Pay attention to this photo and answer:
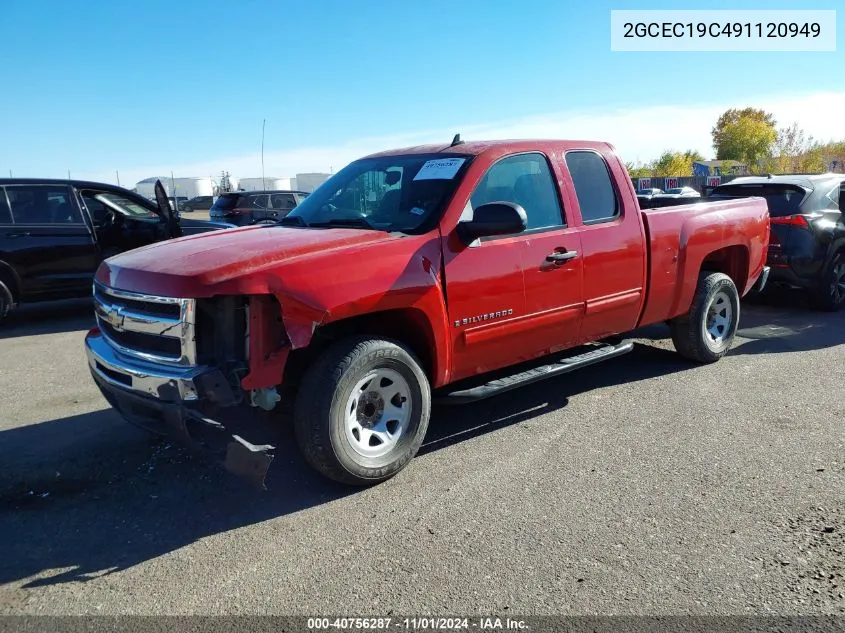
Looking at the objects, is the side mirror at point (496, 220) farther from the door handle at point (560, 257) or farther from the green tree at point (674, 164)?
the green tree at point (674, 164)

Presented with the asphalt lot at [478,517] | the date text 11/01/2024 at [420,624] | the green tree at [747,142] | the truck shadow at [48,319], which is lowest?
the date text 11/01/2024 at [420,624]

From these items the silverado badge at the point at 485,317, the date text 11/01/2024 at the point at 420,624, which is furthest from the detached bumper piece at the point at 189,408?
the silverado badge at the point at 485,317

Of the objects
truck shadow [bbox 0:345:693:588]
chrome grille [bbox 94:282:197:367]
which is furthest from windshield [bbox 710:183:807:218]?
chrome grille [bbox 94:282:197:367]

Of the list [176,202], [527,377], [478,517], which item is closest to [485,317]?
[527,377]

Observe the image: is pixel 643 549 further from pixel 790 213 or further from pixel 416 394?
pixel 790 213

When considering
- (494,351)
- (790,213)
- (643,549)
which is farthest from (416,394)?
(790,213)

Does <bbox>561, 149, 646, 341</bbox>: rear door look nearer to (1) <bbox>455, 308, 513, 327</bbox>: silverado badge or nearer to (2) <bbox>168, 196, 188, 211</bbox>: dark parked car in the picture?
(1) <bbox>455, 308, 513, 327</bbox>: silverado badge

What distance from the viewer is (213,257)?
3.47 meters

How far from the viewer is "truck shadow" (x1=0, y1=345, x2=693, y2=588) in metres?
3.17

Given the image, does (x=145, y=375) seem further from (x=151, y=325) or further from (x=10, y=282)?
(x=10, y=282)

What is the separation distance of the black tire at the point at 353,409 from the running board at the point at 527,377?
251mm

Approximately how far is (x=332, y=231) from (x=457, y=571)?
215 centimetres

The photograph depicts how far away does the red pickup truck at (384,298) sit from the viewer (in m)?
3.31

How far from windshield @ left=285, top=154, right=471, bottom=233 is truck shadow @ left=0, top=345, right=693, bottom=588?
1501 millimetres
